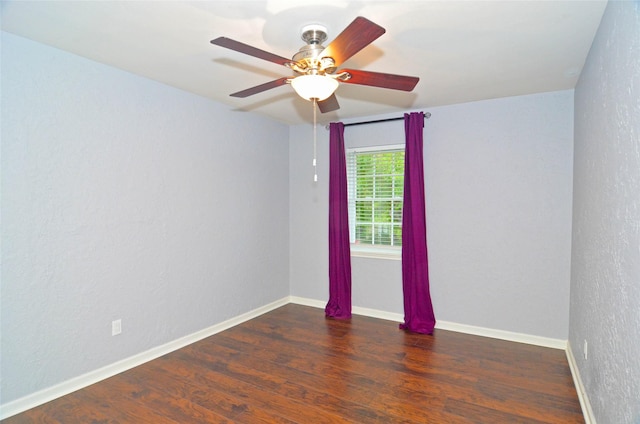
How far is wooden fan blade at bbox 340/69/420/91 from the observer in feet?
6.54

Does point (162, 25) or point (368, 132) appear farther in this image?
point (368, 132)

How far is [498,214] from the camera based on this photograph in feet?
11.6

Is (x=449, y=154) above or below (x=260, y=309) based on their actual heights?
above

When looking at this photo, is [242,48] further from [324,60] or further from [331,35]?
[331,35]

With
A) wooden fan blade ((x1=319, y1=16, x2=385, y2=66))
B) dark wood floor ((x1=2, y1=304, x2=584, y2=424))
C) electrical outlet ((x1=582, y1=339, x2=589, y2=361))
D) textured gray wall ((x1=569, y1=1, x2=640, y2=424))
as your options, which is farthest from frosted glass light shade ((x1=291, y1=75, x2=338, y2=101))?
electrical outlet ((x1=582, y1=339, x2=589, y2=361))

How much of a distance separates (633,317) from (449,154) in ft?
8.51

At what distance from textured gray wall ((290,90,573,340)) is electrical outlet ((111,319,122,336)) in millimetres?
2664

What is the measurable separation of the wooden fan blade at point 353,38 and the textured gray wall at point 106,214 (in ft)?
6.29

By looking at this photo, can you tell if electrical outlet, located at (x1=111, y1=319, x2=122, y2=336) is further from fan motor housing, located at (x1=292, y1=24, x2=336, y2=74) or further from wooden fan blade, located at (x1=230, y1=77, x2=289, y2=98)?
fan motor housing, located at (x1=292, y1=24, x2=336, y2=74)

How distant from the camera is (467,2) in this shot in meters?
1.84

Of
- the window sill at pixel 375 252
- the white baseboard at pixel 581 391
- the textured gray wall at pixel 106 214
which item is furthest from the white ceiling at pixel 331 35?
the white baseboard at pixel 581 391

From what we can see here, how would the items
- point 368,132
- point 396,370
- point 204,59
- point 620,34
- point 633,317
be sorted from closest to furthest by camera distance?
point 633,317 < point 620,34 < point 204,59 < point 396,370 < point 368,132

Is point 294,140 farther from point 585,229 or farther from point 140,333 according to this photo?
point 585,229

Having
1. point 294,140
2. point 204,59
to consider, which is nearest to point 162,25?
point 204,59
